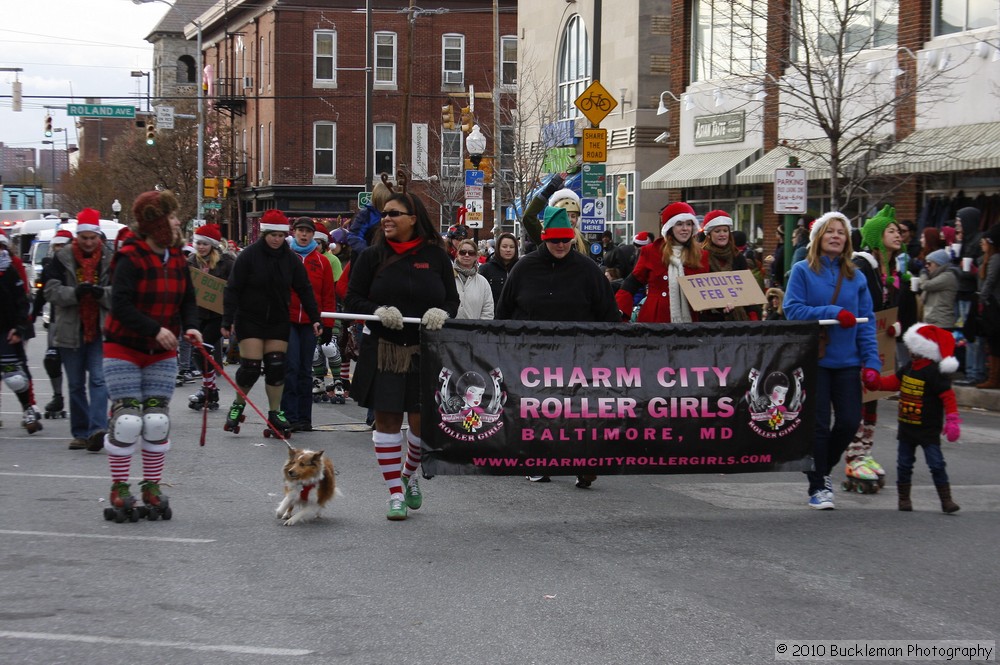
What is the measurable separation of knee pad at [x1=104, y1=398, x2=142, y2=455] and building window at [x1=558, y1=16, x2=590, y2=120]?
33112 mm

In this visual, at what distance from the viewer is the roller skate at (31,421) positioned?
38.9 ft

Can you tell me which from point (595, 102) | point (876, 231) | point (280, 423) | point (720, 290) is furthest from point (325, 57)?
point (720, 290)

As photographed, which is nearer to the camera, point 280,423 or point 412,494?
point 412,494

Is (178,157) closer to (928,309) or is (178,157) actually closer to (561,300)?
(928,309)

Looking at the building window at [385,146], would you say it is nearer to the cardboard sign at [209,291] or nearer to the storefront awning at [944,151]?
the storefront awning at [944,151]

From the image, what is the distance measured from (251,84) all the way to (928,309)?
158 feet

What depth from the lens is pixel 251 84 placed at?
5862 cm

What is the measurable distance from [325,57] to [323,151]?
4144mm

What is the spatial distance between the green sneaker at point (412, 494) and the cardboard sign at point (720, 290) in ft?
8.29

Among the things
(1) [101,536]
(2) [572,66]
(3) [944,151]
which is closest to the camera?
(1) [101,536]

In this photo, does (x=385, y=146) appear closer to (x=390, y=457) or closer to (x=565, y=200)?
(x=565, y=200)

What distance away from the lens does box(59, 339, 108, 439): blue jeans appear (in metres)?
10.9

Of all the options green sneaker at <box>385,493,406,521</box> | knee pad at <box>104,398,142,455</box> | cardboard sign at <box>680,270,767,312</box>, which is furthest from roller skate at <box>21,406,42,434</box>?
cardboard sign at <box>680,270,767,312</box>

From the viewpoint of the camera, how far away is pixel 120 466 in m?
7.68
